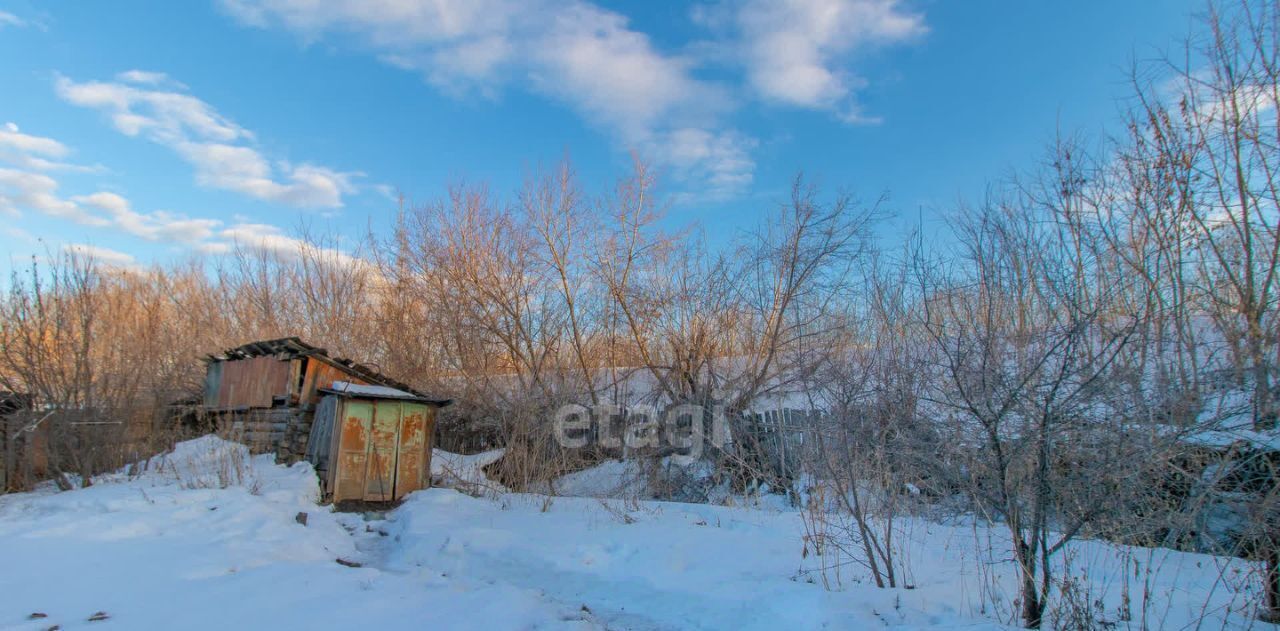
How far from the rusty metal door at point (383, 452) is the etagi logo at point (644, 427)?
10.9 feet

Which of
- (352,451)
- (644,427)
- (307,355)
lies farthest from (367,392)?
(644,427)

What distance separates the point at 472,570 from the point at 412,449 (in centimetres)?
582

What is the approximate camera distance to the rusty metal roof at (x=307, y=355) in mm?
12719

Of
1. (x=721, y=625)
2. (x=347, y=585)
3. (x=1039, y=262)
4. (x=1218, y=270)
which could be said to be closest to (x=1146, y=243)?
(x=1218, y=270)

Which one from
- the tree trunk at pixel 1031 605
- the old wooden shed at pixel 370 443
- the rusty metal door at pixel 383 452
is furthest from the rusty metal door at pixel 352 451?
the tree trunk at pixel 1031 605

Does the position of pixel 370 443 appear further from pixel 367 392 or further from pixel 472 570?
pixel 472 570

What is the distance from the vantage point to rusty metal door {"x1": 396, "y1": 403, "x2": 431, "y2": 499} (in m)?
11.6

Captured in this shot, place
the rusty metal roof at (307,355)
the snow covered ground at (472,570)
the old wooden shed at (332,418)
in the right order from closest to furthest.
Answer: the snow covered ground at (472,570) → the old wooden shed at (332,418) → the rusty metal roof at (307,355)

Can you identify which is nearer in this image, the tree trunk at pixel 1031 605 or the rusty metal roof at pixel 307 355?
the tree trunk at pixel 1031 605

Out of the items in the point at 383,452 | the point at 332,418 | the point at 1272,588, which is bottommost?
the point at 1272,588

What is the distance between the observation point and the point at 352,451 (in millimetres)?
11094

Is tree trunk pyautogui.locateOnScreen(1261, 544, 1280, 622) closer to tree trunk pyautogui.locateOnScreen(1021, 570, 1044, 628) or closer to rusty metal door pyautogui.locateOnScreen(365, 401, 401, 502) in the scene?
tree trunk pyautogui.locateOnScreen(1021, 570, 1044, 628)

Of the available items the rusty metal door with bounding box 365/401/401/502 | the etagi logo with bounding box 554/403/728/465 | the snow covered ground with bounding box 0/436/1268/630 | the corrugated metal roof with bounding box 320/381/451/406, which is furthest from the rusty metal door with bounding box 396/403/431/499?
the etagi logo with bounding box 554/403/728/465

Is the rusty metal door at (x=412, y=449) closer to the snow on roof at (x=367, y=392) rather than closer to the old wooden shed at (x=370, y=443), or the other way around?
the old wooden shed at (x=370, y=443)
